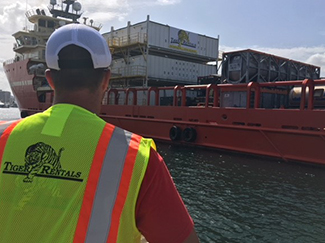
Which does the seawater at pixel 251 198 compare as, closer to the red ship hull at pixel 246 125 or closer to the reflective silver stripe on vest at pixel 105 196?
the red ship hull at pixel 246 125

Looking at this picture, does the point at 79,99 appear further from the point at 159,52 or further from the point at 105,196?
the point at 159,52

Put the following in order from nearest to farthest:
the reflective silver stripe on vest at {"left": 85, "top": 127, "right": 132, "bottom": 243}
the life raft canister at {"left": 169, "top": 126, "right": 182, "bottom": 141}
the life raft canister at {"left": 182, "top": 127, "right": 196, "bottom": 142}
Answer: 1. the reflective silver stripe on vest at {"left": 85, "top": 127, "right": 132, "bottom": 243}
2. the life raft canister at {"left": 182, "top": 127, "right": 196, "bottom": 142}
3. the life raft canister at {"left": 169, "top": 126, "right": 182, "bottom": 141}

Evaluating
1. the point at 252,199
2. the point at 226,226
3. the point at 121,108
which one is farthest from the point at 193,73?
the point at 226,226

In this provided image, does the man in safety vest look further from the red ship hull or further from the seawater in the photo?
the red ship hull

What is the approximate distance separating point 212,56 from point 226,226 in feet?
62.4

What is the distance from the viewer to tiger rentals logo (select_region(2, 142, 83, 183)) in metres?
0.96

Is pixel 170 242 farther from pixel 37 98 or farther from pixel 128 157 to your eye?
pixel 37 98

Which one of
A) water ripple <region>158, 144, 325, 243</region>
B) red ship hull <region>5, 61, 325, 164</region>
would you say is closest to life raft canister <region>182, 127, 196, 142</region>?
red ship hull <region>5, 61, 325, 164</region>

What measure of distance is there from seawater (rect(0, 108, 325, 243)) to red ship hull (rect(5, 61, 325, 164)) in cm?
46

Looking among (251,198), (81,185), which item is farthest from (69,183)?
(251,198)

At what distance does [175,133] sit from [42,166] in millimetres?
11535

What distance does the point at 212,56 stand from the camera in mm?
22641

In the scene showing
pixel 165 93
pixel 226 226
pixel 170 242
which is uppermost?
pixel 165 93

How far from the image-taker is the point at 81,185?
0.96m
